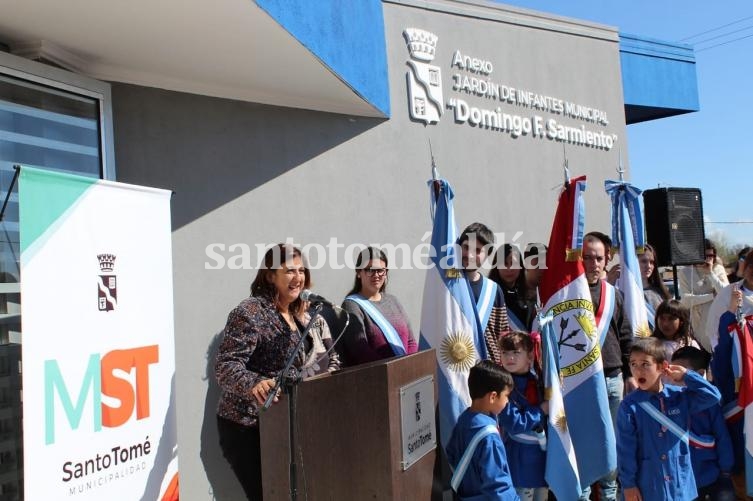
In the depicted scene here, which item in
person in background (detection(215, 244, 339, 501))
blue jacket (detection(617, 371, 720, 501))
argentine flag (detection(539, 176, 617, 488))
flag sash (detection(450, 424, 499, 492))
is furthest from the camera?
argentine flag (detection(539, 176, 617, 488))

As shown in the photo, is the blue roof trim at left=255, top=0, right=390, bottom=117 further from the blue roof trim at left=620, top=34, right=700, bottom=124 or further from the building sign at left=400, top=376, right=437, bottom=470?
the blue roof trim at left=620, top=34, right=700, bottom=124

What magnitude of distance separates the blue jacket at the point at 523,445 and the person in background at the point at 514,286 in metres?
0.88

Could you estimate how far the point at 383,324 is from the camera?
4.24 metres

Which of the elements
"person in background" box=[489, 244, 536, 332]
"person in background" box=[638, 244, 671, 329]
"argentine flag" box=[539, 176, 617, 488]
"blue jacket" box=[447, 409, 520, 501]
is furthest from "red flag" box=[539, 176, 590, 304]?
"blue jacket" box=[447, 409, 520, 501]

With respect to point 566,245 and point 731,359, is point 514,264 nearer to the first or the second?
point 566,245

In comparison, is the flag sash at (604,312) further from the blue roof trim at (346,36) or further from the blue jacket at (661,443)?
the blue roof trim at (346,36)

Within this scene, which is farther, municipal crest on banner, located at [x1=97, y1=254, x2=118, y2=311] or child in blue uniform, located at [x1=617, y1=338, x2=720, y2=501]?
child in blue uniform, located at [x1=617, y1=338, x2=720, y2=501]

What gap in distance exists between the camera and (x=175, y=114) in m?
5.18

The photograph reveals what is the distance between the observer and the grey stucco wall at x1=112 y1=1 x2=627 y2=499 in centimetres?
509

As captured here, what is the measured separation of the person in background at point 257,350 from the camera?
343 centimetres

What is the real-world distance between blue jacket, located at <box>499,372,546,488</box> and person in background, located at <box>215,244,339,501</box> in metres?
1.13

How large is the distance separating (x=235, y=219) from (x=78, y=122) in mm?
1334

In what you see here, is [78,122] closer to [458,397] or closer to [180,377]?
[180,377]

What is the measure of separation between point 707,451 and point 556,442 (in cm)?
79
